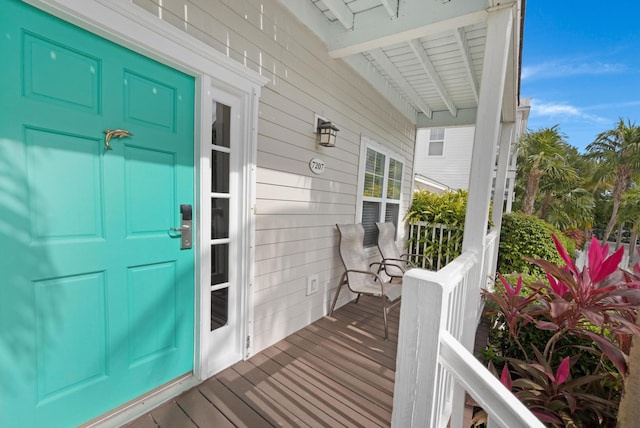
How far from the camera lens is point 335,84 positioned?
2.99 metres

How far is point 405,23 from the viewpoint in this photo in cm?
220

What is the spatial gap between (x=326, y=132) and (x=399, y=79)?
193cm

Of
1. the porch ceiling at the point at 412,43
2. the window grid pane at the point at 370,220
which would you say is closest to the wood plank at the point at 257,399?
the window grid pane at the point at 370,220

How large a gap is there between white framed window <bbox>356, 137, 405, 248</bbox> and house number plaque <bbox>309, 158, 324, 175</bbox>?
93 cm

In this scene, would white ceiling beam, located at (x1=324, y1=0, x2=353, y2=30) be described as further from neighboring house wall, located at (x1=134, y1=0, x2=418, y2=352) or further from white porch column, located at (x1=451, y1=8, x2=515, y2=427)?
white porch column, located at (x1=451, y1=8, x2=515, y2=427)

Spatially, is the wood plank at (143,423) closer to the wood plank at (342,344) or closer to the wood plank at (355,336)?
the wood plank at (342,344)

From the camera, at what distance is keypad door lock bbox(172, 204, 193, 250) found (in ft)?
5.80

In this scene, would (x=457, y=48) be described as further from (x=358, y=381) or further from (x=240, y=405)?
(x=240, y=405)

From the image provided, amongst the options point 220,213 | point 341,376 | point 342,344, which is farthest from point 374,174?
point 341,376

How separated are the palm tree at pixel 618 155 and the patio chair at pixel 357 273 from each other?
10860mm

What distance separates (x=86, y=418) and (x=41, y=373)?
39 cm

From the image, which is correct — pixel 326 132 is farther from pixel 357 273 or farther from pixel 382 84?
pixel 382 84

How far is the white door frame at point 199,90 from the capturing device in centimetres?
131

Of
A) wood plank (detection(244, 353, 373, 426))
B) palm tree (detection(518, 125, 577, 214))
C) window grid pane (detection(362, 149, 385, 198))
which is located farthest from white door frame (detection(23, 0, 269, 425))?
palm tree (detection(518, 125, 577, 214))
